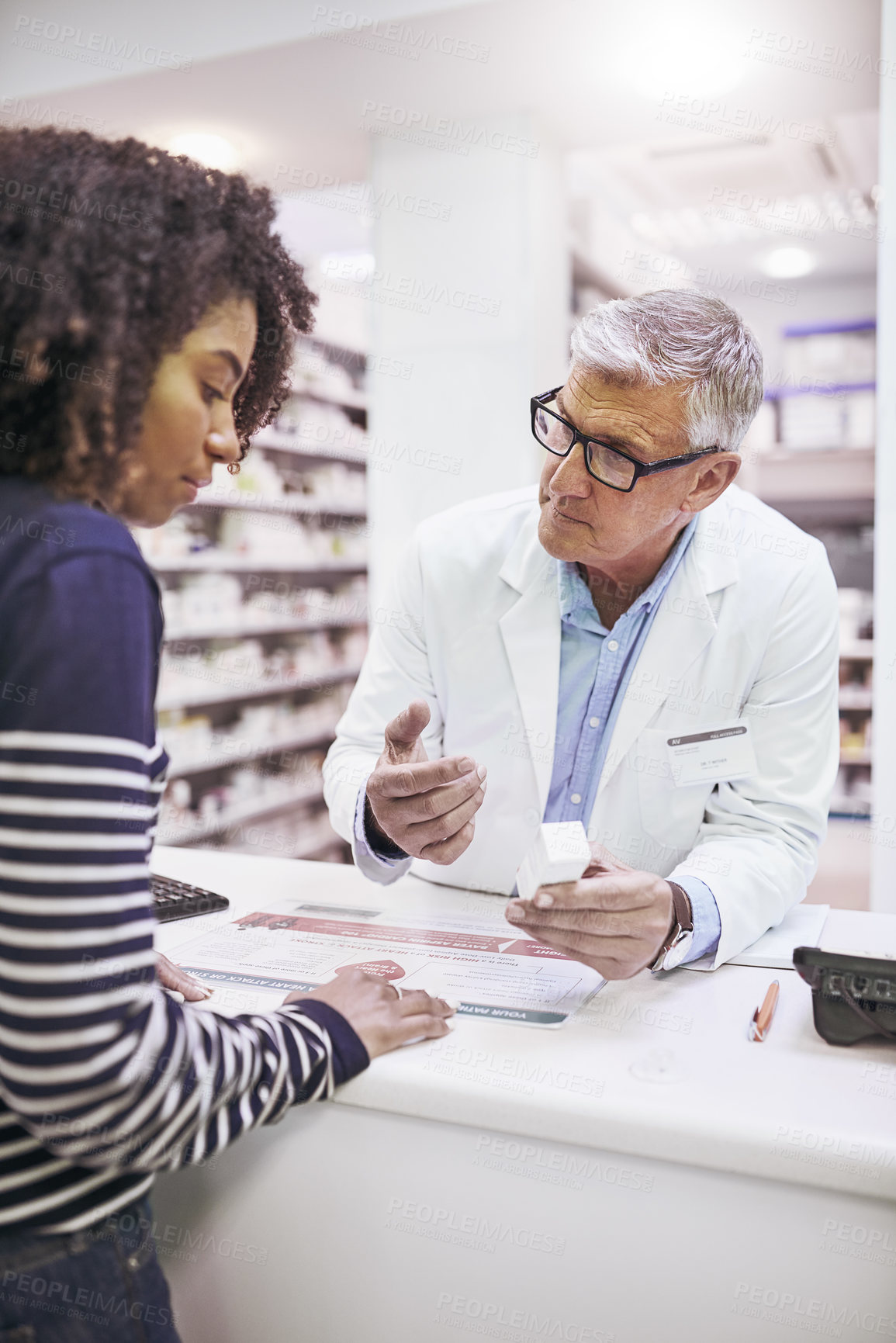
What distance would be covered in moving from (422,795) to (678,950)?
405 mm

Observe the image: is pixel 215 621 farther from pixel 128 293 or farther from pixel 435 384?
pixel 128 293

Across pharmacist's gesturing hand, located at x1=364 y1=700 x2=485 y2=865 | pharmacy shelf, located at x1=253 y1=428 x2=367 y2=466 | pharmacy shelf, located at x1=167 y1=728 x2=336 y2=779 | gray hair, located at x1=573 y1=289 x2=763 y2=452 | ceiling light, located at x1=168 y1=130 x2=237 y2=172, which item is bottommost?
pharmacy shelf, located at x1=167 y1=728 x2=336 y2=779

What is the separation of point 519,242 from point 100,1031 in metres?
3.06

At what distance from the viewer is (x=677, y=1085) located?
42.2 inches

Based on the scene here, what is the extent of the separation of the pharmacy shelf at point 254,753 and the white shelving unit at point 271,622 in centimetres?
1

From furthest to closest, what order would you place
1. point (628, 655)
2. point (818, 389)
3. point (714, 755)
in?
point (818, 389) < point (628, 655) < point (714, 755)

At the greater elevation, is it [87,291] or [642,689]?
[87,291]

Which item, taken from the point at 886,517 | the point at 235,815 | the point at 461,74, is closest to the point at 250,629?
the point at 235,815

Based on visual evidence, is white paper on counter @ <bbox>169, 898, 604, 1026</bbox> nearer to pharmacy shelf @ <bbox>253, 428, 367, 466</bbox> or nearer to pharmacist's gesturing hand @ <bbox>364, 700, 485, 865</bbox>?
pharmacist's gesturing hand @ <bbox>364, 700, 485, 865</bbox>

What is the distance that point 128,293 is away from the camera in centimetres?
87

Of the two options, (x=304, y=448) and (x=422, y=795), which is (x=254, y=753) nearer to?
(x=304, y=448)

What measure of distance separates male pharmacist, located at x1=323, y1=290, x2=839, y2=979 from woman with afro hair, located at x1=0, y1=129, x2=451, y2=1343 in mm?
589

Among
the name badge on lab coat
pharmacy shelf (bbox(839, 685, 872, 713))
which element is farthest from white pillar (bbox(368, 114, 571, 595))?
pharmacy shelf (bbox(839, 685, 872, 713))

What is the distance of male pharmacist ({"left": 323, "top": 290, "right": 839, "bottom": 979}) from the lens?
1.64 metres
